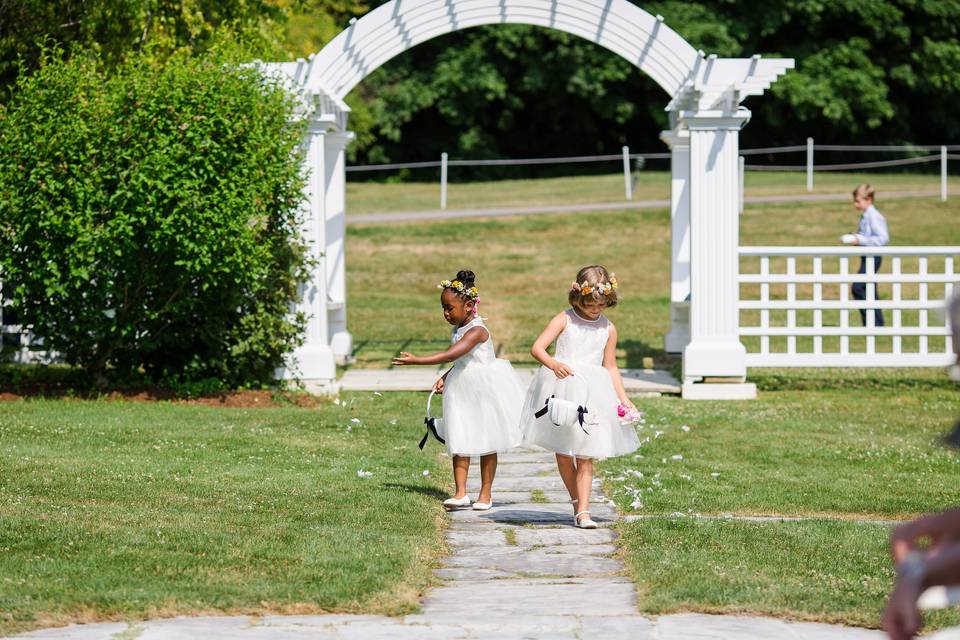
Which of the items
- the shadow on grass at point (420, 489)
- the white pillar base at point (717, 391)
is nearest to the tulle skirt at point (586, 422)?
the shadow on grass at point (420, 489)

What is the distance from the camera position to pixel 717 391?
1206 centimetres

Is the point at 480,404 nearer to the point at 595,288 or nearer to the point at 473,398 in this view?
the point at 473,398

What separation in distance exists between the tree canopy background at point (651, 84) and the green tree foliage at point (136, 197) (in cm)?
2477

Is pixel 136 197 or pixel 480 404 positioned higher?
pixel 136 197

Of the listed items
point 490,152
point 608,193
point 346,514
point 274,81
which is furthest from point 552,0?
point 490,152

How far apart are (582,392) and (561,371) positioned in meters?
0.17

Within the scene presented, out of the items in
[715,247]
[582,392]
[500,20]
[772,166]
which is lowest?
[582,392]

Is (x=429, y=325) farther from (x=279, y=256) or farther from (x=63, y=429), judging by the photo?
(x=63, y=429)

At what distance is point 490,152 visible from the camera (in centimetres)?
4262

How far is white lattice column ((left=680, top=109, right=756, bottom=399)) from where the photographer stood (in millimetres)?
12062

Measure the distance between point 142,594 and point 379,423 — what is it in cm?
534

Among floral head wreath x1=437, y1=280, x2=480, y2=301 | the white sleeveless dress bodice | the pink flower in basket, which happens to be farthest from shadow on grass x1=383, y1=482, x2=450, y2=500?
the pink flower in basket

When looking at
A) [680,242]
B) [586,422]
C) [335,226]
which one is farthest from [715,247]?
[586,422]

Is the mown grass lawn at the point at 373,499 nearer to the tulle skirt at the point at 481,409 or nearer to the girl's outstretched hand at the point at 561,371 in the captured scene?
the tulle skirt at the point at 481,409
